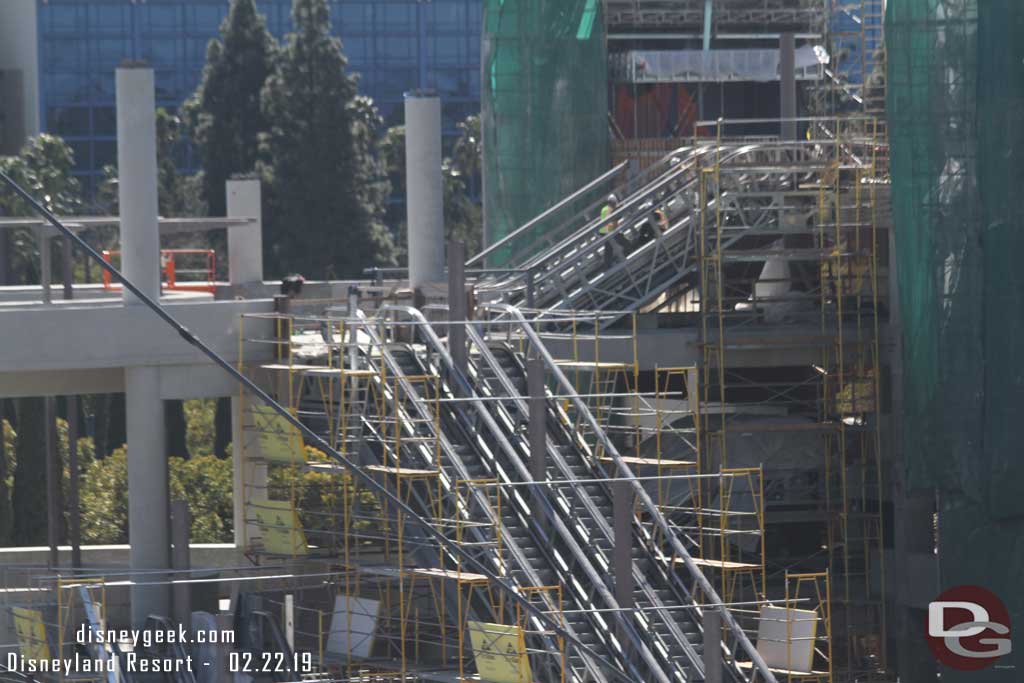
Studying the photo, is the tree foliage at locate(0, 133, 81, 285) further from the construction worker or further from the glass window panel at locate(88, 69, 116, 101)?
the glass window panel at locate(88, 69, 116, 101)

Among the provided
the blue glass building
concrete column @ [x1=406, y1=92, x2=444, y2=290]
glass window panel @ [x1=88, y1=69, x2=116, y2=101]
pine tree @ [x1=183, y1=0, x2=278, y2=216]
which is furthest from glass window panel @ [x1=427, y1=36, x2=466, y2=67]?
concrete column @ [x1=406, y1=92, x2=444, y2=290]

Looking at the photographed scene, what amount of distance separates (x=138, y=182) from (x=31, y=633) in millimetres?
6912

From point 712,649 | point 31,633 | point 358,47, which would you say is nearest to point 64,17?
point 358,47

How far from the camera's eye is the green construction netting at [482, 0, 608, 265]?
145 feet

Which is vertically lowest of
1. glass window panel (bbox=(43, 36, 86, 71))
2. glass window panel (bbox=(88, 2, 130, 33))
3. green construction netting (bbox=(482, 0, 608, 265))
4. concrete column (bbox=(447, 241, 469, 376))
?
concrete column (bbox=(447, 241, 469, 376))

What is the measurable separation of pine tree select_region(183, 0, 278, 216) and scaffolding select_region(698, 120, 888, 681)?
42635mm

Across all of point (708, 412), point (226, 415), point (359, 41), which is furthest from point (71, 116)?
point (708, 412)

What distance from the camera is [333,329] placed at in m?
33.2

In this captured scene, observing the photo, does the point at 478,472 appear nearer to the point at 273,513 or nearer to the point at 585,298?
the point at 273,513

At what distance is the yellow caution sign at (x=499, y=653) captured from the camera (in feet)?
90.2

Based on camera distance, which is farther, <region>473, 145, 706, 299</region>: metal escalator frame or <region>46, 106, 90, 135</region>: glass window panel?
<region>46, 106, 90, 135</region>: glass window panel

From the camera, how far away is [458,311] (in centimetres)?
3203

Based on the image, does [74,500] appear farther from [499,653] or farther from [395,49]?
[395,49]

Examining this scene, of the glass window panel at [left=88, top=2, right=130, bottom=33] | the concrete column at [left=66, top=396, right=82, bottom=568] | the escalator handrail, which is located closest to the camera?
the concrete column at [left=66, top=396, right=82, bottom=568]
